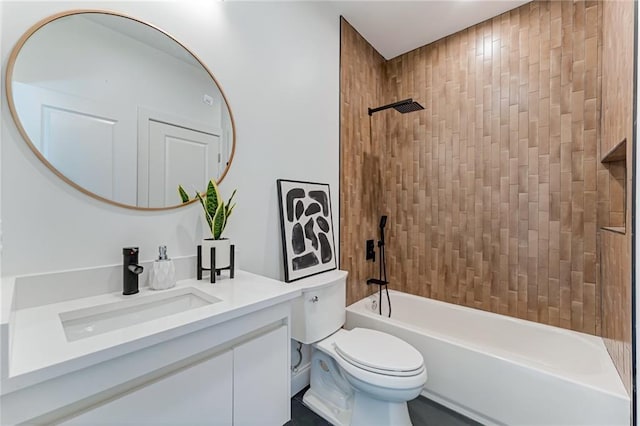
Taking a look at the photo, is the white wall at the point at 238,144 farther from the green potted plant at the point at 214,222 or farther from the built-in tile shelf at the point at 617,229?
the built-in tile shelf at the point at 617,229

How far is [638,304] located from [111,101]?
2.25 metres

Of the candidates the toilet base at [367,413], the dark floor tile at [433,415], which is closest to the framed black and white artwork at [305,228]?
the toilet base at [367,413]

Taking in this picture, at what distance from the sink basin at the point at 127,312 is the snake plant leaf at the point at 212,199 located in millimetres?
359

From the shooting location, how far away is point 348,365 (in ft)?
4.71

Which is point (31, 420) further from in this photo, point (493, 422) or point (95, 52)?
point (493, 422)

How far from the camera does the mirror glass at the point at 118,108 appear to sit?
93cm

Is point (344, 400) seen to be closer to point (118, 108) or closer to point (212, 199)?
point (212, 199)

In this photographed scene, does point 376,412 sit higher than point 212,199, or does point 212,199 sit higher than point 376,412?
point 212,199

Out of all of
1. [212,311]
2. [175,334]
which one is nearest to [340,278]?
[212,311]

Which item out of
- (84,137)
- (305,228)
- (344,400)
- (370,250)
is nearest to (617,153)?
(370,250)

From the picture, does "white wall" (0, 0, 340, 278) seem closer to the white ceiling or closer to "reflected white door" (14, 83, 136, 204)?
"reflected white door" (14, 83, 136, 204)

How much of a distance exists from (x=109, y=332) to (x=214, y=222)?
594mm

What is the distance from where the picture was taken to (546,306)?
193 cm

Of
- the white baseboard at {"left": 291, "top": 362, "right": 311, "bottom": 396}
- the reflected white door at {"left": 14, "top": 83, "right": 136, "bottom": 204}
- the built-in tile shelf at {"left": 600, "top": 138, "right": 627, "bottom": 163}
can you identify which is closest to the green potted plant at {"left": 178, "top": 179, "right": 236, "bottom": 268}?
the reflected white door at {"left": 14, "top": 83, "right": 136, "bottom": 204}
